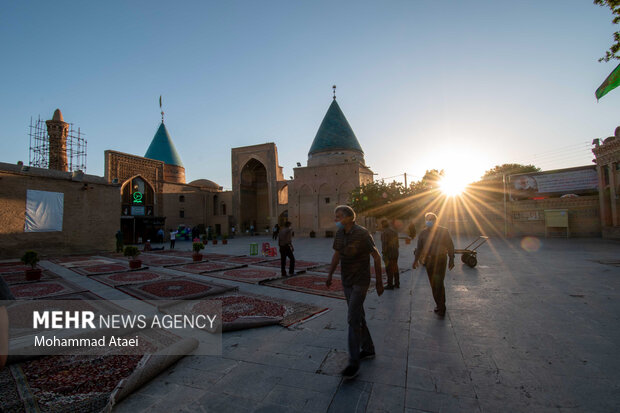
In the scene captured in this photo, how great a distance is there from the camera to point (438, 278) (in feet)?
13.9

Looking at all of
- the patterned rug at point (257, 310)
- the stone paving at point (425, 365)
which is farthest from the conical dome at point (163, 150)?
the stone paving at point (425, 365)

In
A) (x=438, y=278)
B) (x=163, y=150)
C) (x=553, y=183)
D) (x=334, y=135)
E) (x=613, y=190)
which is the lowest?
(x=438, y=278)

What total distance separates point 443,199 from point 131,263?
22.5m

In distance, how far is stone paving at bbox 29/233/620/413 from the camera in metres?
2.21

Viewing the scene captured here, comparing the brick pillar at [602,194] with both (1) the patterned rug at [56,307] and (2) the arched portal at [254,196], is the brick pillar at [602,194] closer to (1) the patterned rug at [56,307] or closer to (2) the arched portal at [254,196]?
(1) the patterned rug at [56,307]

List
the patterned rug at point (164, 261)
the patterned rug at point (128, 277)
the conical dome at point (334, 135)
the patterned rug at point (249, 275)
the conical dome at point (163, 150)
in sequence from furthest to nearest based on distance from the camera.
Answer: the conical dome at point (163, 150) < the conical dome at point (334, 135) < the patterned rug at point (164, 261) < the patterned rug at point (249, 275) < the patterned rug at point (128, 277)

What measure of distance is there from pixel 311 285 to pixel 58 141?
29867 millimetres

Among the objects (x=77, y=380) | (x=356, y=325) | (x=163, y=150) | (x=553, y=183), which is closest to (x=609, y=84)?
(x=356, y=325)

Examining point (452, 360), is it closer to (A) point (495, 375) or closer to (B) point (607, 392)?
(A) point (495, 375)

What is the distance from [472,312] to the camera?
14.1 feet

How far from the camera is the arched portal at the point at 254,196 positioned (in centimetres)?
3592

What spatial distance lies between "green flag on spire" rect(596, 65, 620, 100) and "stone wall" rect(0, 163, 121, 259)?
19.6 metres

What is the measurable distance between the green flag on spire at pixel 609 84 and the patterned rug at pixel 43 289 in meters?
10.3

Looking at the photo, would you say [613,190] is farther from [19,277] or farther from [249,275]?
[19,277]
